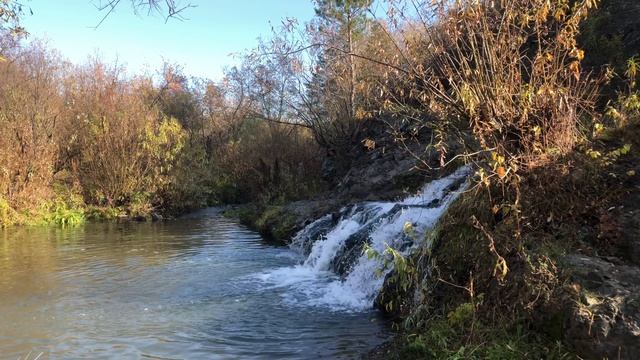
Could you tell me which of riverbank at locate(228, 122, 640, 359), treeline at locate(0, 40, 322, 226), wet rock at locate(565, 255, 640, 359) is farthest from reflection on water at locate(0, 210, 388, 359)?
treeline at locate(0, 40, 322, 226)

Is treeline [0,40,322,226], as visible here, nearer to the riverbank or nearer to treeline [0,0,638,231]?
treeline [0,0,638,231]

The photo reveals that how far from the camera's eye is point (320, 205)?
17.1 m

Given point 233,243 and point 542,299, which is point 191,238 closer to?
point 233,243

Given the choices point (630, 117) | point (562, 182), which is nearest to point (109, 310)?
point (562, 182)

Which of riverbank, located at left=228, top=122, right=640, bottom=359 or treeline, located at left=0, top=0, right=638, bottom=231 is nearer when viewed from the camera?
riverbank, located at left=228, top=122, right=640, bottom=359

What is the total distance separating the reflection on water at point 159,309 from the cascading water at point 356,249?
19.4 inches

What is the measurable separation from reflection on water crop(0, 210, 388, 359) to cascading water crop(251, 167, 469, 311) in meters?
Answer: 0.49

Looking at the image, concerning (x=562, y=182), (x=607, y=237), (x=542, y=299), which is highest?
(x=562, y=182)

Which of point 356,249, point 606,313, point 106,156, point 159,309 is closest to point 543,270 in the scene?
point 606,313

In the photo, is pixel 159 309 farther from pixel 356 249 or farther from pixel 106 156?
pixel 106 156

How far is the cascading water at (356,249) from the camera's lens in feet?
28.5

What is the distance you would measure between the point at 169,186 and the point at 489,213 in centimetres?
1923

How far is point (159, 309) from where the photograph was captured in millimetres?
8367

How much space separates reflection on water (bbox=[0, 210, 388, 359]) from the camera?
6668 millimetres
